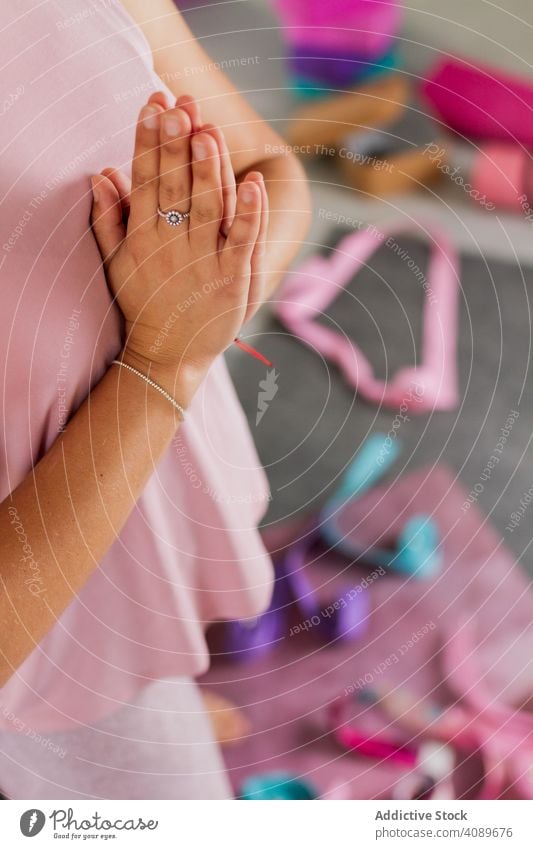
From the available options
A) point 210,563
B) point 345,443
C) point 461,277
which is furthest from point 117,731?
point 461,277

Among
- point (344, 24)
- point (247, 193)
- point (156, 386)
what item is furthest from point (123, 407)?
point (344, 24)

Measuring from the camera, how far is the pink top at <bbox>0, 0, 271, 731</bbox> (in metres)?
0.43

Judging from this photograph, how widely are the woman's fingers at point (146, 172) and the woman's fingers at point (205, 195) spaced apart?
0.02m

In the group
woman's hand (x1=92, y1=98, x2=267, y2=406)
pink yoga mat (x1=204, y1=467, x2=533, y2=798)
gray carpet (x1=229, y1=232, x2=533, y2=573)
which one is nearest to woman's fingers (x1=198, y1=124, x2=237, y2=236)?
woman's hand (x1=92, y1=98, x2=267, y2=406)

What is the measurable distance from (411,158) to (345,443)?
0.58 ft

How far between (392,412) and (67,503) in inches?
8.6

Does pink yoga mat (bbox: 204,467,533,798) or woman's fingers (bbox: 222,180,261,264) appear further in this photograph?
pink yoga mat (bbox: 204,467,533,798)

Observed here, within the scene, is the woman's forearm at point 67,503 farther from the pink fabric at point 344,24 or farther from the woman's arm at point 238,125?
the pink fabric at point 344,24

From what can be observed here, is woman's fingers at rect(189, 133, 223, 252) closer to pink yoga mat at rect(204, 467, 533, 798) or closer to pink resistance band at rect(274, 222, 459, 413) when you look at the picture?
pink resistance band at rect(274, 222, 459, 413)

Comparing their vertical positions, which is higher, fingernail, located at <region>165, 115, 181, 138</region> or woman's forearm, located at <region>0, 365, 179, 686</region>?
fingernail, located at <region>165, 115, 181, 138</region>

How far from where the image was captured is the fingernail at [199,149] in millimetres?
394

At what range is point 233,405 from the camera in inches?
20.9

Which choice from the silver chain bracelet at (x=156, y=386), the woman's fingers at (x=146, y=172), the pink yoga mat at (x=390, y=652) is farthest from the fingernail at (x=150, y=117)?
the pink yoga mat at (x=390, y=652)

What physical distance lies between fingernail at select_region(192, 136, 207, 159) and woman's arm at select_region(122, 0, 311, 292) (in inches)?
3.6
